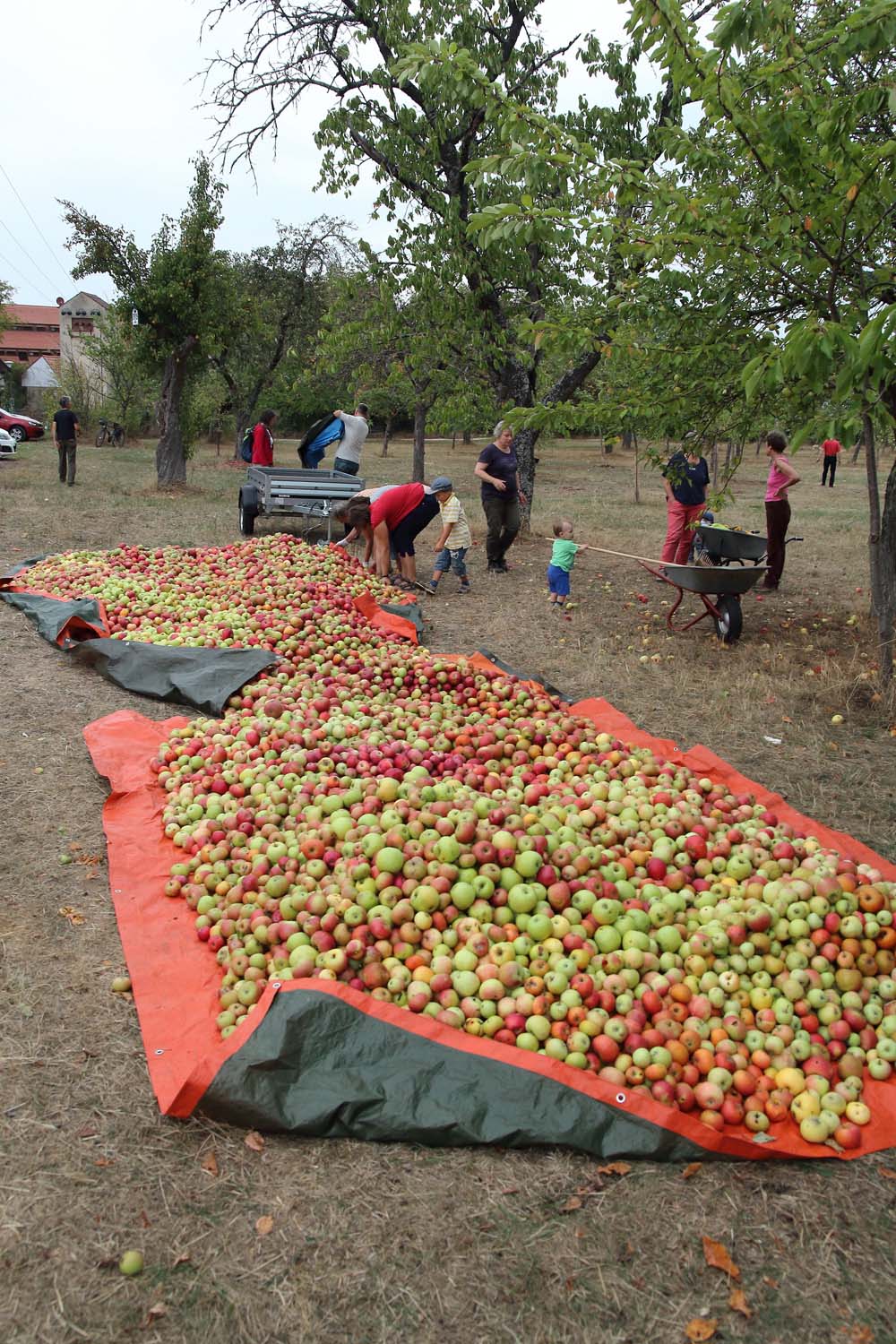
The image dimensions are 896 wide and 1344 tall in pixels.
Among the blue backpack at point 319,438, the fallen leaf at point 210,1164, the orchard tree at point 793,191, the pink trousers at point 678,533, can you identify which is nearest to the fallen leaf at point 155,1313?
the fallen leaf at point 210,1164

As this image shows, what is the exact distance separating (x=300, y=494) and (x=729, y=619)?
718cm

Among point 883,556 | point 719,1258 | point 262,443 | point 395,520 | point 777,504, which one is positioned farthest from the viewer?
point 262,443

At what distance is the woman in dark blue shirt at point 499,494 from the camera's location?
11102mm

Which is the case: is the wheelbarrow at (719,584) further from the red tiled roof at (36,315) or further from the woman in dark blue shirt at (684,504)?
the red tiled roof at (36,315)

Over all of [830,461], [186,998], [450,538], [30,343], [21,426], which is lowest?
[186,998]

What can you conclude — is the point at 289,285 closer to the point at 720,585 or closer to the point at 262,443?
the point at 262,443

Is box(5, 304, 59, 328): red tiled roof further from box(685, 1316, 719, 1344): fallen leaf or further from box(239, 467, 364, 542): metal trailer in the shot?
box(685, 1316, 719, 1344): fallen leaf

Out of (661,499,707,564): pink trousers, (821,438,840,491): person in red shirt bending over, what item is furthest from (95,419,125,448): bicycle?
(661,499,707,564): pink trousers

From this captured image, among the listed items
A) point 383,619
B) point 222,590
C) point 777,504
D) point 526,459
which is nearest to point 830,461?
point 526,459

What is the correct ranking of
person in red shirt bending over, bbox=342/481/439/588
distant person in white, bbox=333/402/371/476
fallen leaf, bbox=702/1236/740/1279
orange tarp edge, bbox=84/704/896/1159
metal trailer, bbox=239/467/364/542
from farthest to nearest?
1. distant person in white, bbox=333/402/371/476
2. metal trailer, bbox=239/467/364/542
3. person in red shirt bending over, bbox=342/481/439/588
4. orange tarp edge, bbox=84/704/896/1159
5. fallen leaf, bbox=702/1236/740/1279

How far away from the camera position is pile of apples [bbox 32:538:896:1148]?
3.11 m

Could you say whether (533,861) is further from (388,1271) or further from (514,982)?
(388,1271)

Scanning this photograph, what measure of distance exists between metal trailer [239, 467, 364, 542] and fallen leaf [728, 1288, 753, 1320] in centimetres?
1133

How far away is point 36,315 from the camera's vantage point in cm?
8694
